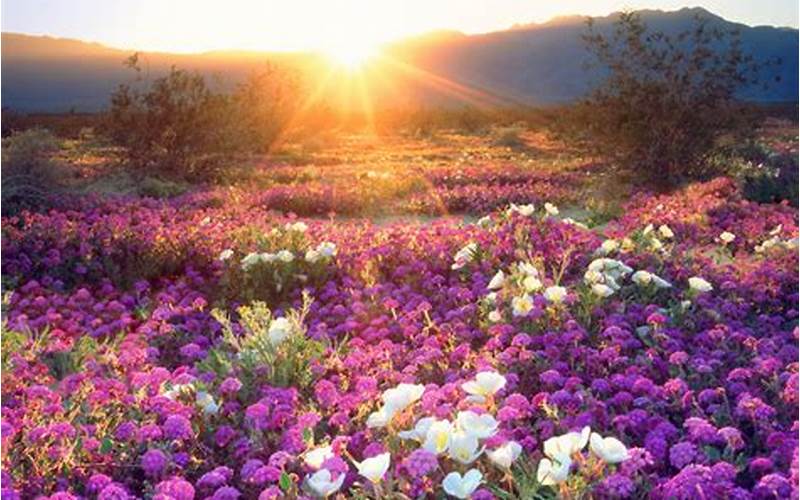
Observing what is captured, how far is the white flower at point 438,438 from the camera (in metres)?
3.40

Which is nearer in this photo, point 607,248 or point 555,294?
point 555,294

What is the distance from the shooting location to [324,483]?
10.7ft

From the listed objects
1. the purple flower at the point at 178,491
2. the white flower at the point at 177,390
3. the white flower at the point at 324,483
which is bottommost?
the white flower at the point at 177,390

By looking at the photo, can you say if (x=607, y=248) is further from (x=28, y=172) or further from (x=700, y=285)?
(x=28, y=172)

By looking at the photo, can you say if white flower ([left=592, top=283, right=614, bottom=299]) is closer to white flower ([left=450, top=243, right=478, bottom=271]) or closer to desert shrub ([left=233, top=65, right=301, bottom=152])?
white flower ([left=450, top=243, right=478, bottom=271])

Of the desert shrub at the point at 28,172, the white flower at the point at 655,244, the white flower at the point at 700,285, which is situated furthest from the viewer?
the desert shrub at the point at 28,172

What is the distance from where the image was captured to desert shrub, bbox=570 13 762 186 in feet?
53.0

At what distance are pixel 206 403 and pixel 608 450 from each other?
6.20 ft

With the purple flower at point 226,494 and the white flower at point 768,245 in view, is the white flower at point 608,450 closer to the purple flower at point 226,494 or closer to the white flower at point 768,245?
the purple flower at point 226,494

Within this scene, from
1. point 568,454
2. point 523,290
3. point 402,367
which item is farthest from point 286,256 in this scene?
point 568,454

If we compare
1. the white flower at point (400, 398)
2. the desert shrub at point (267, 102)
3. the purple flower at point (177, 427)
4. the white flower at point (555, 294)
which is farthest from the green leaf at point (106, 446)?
the desert shrub at point (267, 102)

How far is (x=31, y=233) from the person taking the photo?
31.2 feet

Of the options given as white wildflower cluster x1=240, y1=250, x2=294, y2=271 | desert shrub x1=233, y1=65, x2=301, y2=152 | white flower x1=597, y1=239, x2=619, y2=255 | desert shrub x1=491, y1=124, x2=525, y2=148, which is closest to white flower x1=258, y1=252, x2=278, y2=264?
white wildflower cluster x1=240, y1=250, x2=294, y2=271

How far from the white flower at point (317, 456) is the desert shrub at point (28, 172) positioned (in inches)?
393
